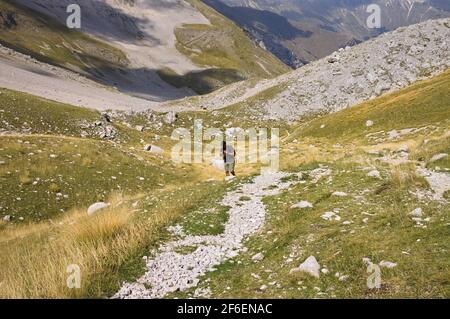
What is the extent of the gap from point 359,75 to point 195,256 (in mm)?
66333

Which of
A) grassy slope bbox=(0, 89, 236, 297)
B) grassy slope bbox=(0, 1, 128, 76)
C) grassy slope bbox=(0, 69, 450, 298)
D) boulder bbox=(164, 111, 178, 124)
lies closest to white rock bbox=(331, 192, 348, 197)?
grassy slope bbox=(0, 69, 450, 298)

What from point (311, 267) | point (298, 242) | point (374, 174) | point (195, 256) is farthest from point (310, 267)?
point (374, 174)

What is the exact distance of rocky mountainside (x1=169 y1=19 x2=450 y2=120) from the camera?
68.8 meters

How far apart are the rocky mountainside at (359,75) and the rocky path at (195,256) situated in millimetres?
55355

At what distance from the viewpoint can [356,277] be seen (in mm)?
8984

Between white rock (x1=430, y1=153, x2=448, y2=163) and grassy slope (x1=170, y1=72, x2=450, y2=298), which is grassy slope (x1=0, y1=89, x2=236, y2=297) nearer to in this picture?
grassy slope (x1=170, y1=72, x2=450, y2=298)

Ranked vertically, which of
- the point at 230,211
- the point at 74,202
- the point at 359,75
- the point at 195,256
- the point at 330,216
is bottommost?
the point at 74,202

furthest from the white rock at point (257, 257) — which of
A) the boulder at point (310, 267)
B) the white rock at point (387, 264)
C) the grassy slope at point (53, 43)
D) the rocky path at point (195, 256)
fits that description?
the grassy slope at point (53, 43)

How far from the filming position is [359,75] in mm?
71688

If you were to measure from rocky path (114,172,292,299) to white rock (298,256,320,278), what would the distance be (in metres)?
2.29

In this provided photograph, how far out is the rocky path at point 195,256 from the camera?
373 inches

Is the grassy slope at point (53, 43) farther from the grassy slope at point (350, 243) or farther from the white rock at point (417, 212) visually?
the white rock at point (417, 212)

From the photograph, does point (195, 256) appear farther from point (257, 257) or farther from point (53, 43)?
point (53, 43)
